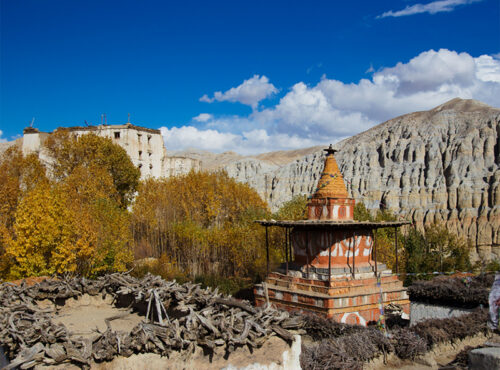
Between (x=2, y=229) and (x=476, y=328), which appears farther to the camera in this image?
(x=2, y=229)

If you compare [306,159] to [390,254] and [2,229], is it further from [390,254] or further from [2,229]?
[2,229]

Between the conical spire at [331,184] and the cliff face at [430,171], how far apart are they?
5004 cm

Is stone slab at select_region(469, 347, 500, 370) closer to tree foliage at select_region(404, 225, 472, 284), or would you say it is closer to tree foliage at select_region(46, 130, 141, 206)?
tree foliage at select_region(404, 225, 472, 284)

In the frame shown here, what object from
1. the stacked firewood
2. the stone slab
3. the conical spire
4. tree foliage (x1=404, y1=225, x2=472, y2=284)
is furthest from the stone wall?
tree foliage (x1=404, y1=225, x2=472, y2=284)

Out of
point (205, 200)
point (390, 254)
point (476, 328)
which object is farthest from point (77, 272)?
point (390, 254)

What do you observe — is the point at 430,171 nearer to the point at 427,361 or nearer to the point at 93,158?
the point at 93,158

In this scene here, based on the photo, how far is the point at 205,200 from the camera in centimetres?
3894

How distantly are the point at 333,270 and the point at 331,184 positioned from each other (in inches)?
175

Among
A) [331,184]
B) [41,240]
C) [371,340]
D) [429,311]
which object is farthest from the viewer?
[41,240]

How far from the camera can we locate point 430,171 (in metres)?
78.2

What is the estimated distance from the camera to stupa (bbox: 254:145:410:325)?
60.0 feet

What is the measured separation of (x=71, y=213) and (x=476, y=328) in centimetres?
1972

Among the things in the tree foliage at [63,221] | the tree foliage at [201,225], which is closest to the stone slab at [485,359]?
the tree foliage at [63,221]

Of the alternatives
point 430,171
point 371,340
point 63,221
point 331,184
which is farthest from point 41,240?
point 430,171
